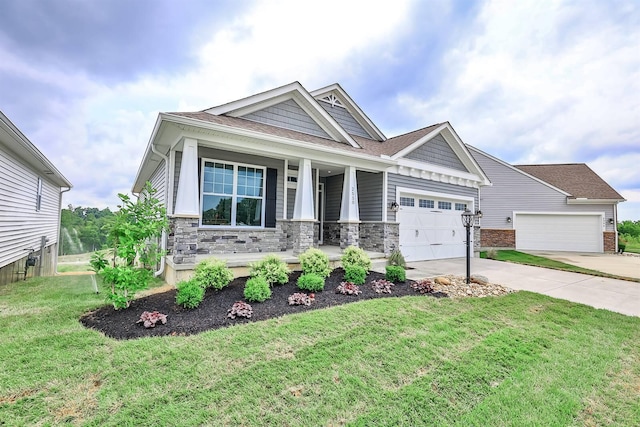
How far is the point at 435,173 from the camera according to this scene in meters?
11.1

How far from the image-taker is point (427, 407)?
98.2 inches

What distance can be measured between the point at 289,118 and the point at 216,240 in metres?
4.48

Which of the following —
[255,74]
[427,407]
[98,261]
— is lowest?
[427,407]

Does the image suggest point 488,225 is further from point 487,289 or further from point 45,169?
point 45,169

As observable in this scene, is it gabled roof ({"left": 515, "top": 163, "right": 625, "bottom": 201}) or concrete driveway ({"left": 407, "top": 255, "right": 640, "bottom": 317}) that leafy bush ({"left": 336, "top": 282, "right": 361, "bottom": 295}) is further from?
gabled roof ({"left": 515, "top": 163, "right": 625, "bottom": 201})

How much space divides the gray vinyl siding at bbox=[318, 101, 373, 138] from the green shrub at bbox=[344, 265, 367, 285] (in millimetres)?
7554

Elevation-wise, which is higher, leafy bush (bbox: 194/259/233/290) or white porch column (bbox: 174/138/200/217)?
white porch column (bbox: 174/138/200/217)

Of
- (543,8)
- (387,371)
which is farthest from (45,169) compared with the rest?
(543,8)

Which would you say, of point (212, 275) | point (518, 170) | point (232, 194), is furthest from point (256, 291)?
point (518, 170)

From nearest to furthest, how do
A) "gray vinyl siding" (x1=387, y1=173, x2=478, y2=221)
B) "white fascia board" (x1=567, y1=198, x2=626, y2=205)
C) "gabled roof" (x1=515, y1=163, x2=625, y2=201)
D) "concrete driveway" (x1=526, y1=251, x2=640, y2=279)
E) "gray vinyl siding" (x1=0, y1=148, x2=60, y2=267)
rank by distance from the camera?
1. "gray vinyl siding" (x1=0, y1=148, x2=60, y2=267)
2. "concrete driveway" (x1=526, y1=251, x2=640, y2=279)
3. "gray vinyl siding" (x1=387, y1=173, x2=478, y2=221)
4. "white fascia board" (x1=567, y1=198, x2=626, y2=205)
5. "gabled roof" (x1=515, y1=163, x2=625, y2=201)

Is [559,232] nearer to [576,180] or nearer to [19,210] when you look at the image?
[576,180]

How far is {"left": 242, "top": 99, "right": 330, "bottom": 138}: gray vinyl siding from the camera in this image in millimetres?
8844

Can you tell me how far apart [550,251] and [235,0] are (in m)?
20.2

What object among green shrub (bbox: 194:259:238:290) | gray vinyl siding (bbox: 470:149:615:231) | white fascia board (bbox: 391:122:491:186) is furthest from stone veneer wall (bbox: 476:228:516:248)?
green shrub (bbox: 194:259:238:290)
